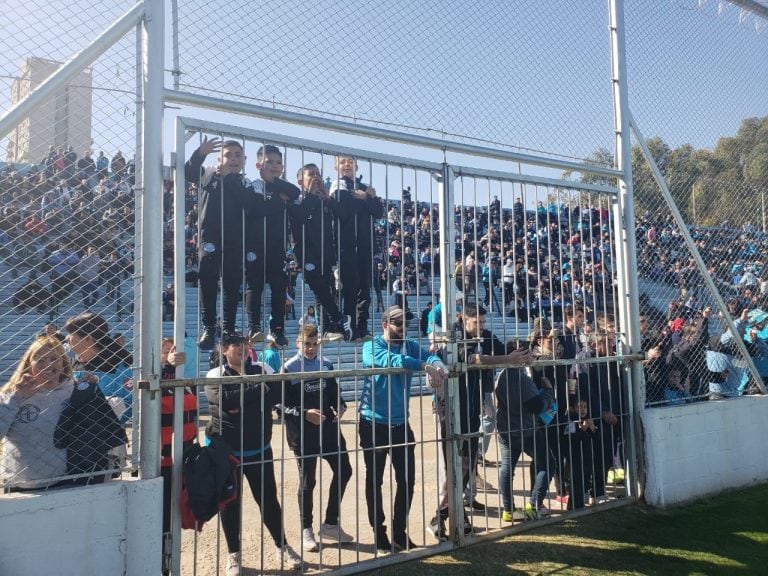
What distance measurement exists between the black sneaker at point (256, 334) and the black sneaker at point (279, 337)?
101mm

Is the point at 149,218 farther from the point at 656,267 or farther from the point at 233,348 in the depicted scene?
the point at 656,267

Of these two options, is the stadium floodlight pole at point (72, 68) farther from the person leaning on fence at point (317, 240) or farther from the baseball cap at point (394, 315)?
the baseball cap at point (394, 315)

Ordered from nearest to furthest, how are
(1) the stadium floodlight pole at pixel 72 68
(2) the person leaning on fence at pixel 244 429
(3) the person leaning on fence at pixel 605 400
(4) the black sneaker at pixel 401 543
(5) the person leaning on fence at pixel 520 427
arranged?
1. (1) the stadium floodlight pole at pixel 72 68
2. (2) the person leaning on fence at pixel 244 429
3. (4) the black sneaker at pixel 401 543
4. (5) the person leaning on fence at pixel 520 427
5. (3) the person leaning on fence at pixel 605 400

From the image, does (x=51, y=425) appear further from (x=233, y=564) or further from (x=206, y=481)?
(x=233, y=564)

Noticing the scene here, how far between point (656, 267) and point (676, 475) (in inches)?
75.8

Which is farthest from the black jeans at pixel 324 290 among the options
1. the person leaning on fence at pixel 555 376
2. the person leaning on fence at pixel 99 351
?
the person leaning on fence at pixel 555 376

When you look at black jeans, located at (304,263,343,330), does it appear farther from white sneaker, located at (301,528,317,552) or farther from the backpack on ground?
white sneaker, located at (301,528,317,552)

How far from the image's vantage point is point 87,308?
12.4ft

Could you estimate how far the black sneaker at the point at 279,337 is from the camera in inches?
151

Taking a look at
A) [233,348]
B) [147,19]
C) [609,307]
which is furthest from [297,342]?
[609,307]

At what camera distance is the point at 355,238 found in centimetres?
414

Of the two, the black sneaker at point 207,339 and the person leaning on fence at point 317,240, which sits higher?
the person leaning on fence at point 317,240

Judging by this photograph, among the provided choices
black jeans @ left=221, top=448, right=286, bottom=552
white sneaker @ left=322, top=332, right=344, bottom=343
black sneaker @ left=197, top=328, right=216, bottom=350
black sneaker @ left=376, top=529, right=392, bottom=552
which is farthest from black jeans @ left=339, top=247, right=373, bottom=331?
black sneaker @ left=376, top=529, right=392, bottom=552

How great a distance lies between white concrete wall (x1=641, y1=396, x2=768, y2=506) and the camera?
531 cm
